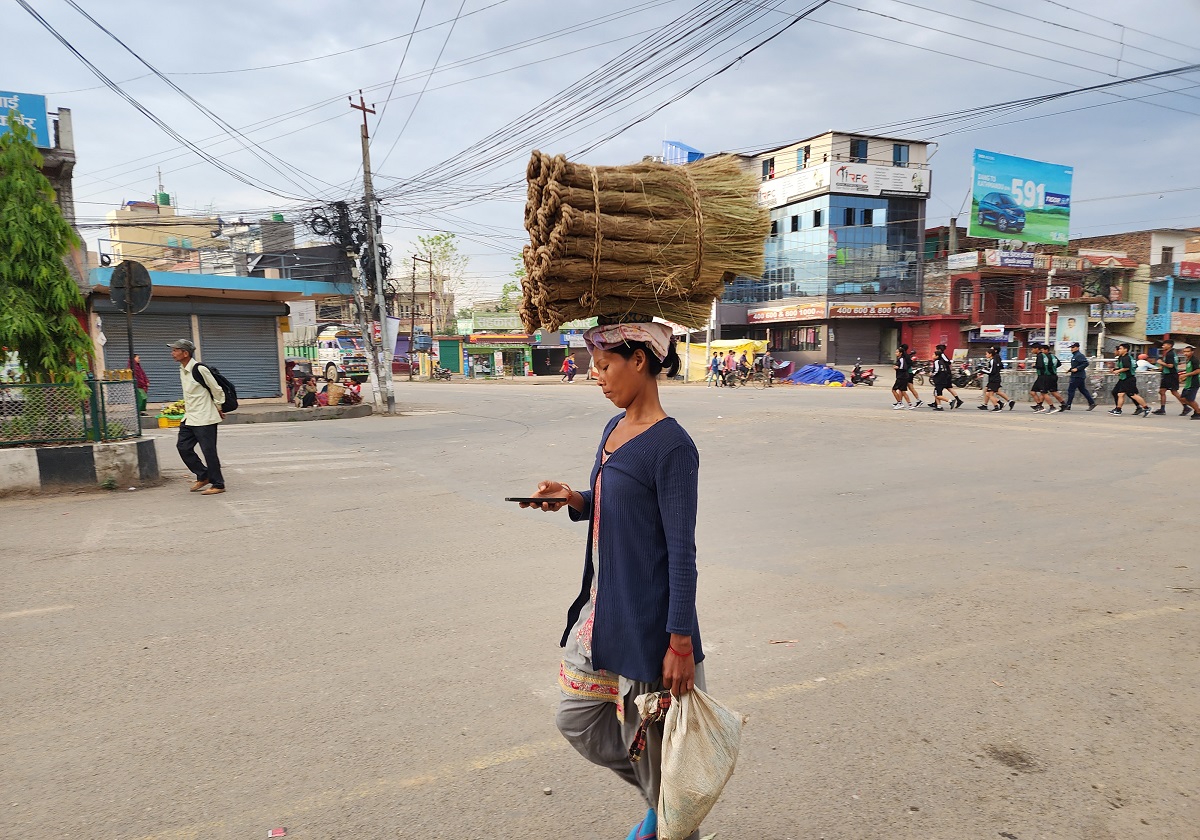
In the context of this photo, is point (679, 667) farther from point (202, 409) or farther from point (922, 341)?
point (922, 341)

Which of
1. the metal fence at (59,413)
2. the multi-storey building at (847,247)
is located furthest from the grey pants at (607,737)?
the multi-storey building at (847,247)

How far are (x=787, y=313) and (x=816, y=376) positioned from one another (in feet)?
23.4

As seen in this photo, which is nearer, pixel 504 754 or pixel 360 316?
pixel 504 754

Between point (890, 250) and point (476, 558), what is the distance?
41552 mm

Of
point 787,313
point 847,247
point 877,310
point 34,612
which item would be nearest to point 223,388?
point 34,612

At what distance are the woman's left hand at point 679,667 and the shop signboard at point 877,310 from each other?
3998cm

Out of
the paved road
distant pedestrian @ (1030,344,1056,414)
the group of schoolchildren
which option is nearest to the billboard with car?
the group of schoolchildren

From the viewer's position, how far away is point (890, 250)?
4153 cm

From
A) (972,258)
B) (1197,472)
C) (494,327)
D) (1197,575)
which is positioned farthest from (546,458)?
(494,327)

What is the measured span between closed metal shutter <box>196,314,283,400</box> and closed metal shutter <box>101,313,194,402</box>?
60 centimetres

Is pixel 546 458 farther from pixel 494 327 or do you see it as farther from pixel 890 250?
pixel 494 327

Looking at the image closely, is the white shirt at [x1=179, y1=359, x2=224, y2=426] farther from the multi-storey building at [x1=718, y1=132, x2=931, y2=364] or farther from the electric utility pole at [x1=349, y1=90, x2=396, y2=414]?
the multi-storey building at [x1=718, y1=132, x2=931, y2=364]

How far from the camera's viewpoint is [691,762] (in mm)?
1849

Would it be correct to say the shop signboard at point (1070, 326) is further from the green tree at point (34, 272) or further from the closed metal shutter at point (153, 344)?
the closed metal shutter at point (153, 344)
